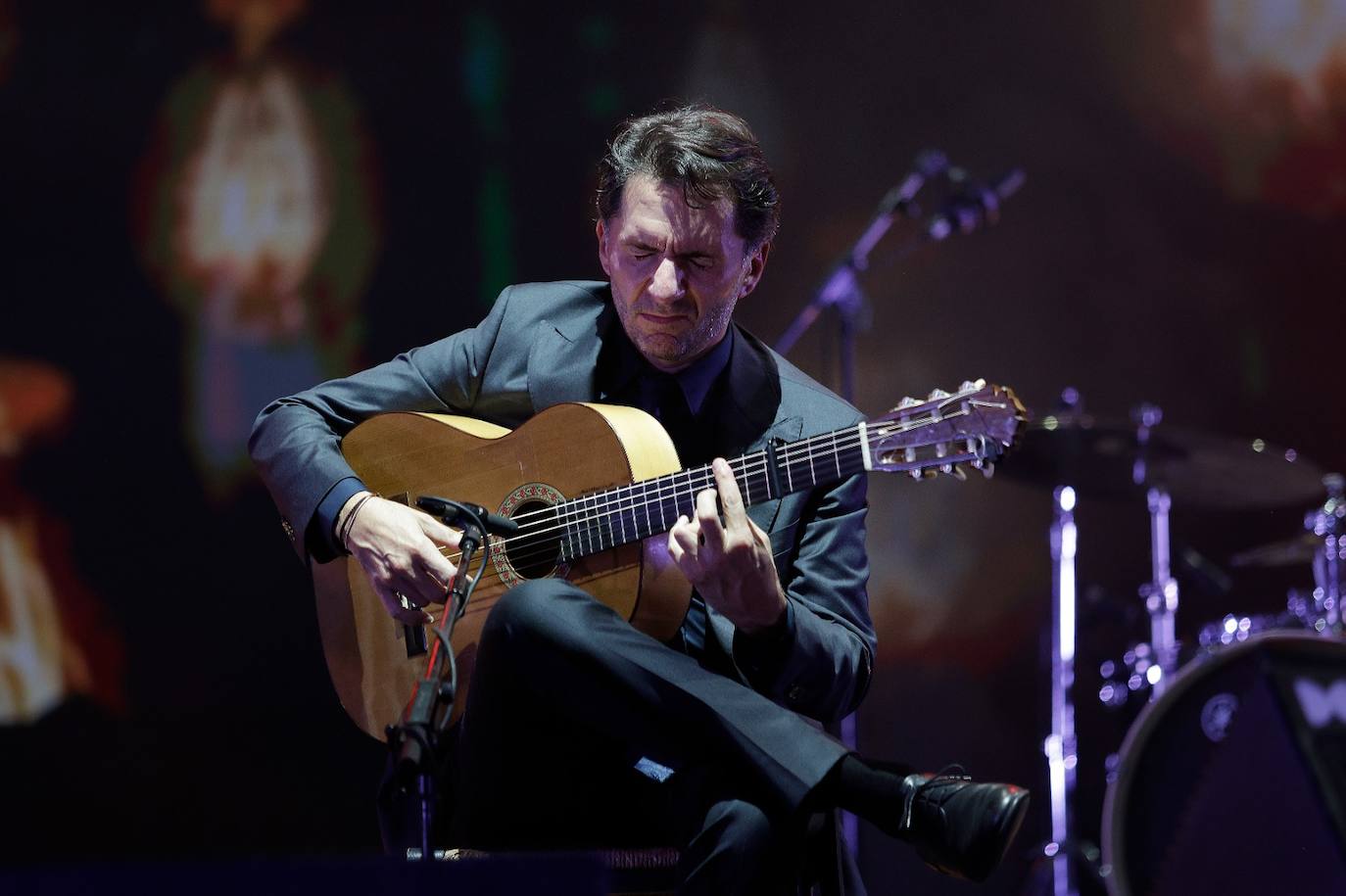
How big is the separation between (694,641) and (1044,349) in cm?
245

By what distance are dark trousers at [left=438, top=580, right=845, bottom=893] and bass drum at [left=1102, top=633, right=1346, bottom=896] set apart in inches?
61.9

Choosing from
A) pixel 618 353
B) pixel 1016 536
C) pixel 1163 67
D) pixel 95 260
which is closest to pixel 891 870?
pixel 1016 536

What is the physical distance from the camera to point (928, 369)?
174 inches

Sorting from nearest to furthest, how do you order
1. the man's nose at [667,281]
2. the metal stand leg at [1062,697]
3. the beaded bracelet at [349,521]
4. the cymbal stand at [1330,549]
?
the beaded bracelet at [349,521] < the man's nose at [667,281] < the cymbal stand at [1330,549] < the metal stand leg at [1062,697]

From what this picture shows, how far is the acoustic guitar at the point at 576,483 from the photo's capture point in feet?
7.09

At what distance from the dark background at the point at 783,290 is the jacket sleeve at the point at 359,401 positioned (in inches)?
55.0

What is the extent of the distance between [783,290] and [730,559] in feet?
8.22

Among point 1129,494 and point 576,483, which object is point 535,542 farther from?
point 1129,494

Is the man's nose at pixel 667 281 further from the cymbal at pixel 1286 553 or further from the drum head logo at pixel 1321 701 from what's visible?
the cymbal at pixel 1286 553

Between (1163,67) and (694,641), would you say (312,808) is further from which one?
(1163,67)

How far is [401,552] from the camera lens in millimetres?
2293

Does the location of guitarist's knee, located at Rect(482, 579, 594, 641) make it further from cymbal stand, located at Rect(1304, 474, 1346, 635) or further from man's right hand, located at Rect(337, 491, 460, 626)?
cymbal stand, located at Rect(1304, 474, 1346, 635)

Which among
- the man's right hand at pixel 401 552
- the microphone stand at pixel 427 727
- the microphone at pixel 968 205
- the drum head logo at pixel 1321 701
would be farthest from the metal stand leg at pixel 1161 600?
the microphone stand at pixel 427 727

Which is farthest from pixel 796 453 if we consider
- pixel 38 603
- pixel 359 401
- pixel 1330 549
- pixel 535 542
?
pixel 38 603
